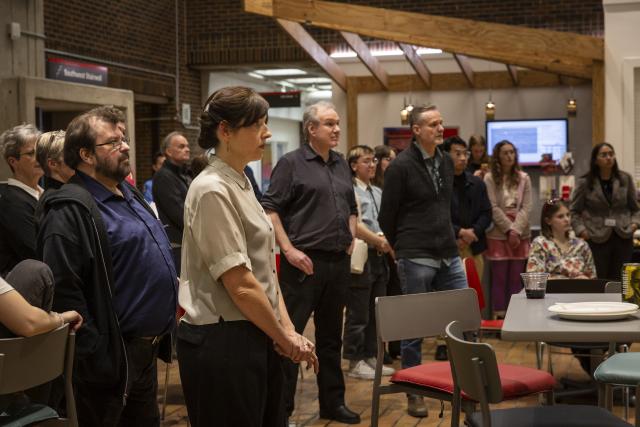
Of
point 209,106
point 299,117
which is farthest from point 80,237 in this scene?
point 299,117

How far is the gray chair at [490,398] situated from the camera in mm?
2699

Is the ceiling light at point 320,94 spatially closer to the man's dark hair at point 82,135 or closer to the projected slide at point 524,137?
the projected slide at point 524,137

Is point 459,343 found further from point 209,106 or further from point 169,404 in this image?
point 169,404

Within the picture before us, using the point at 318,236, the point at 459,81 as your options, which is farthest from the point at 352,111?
the point at 318,236

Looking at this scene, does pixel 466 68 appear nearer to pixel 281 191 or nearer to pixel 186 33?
pixel 186 33

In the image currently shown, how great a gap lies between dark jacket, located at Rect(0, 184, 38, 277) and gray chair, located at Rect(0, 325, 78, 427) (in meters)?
1.12

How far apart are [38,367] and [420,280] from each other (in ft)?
8.31

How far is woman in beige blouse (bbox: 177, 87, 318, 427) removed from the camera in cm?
257

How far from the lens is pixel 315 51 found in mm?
11586

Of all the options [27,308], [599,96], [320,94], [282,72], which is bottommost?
[27,308]

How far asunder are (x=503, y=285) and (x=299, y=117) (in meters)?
13.9

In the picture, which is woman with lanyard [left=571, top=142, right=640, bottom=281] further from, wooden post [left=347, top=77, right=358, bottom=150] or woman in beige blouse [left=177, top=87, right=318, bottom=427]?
wooden post [left=347, top=77, right=358, bottom=150]

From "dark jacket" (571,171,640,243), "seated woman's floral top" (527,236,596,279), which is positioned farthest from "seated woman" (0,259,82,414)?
"dark jacket" (571,171,640,243)

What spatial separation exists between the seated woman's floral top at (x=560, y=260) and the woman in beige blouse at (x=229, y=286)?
3.45 metres
